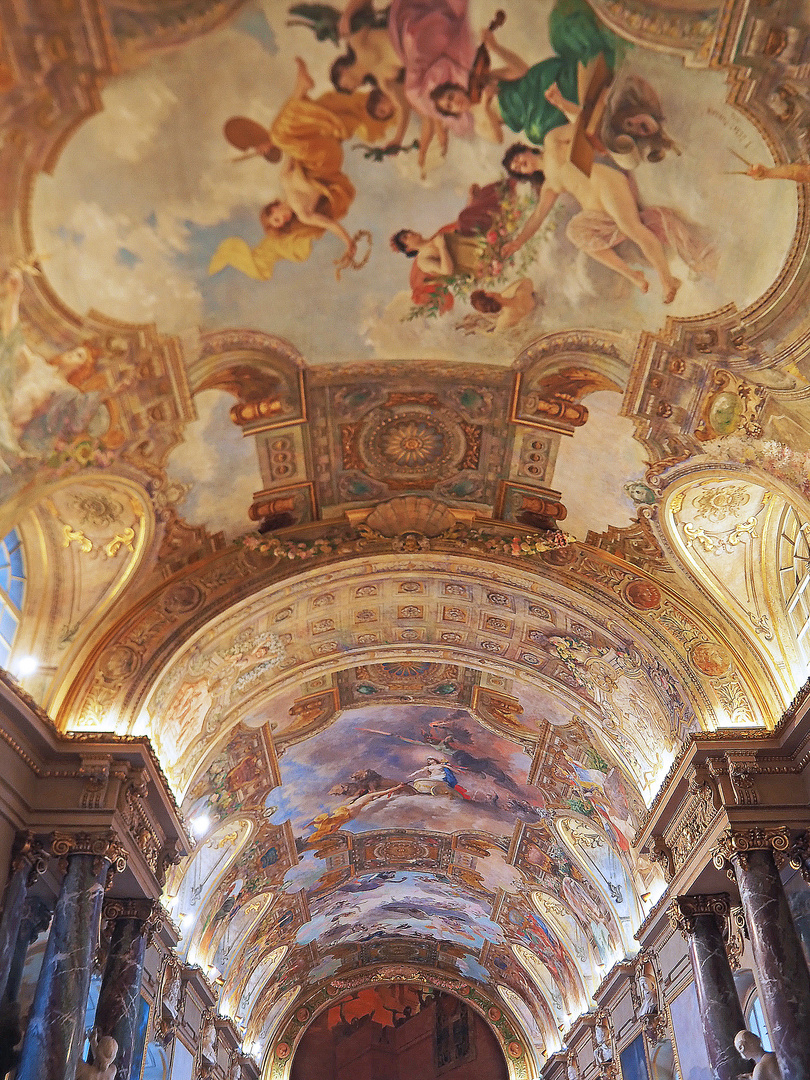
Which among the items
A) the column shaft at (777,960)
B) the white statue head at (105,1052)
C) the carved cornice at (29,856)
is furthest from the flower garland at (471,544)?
the white statue head at (105,1052)

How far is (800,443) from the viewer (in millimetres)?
12086

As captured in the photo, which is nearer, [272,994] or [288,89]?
[288,89]

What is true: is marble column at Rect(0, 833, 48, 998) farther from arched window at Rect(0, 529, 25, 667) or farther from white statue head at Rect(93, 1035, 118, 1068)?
arched window at Rect(0, 529, 25, 667)

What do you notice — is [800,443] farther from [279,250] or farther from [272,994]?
[272,994]

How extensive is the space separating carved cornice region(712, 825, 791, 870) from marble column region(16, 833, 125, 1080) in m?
8.67

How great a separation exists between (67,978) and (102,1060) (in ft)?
5.22

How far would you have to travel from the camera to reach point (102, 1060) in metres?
12.5

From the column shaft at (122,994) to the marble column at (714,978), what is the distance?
8.60m

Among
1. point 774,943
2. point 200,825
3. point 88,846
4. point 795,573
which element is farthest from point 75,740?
point 795,573

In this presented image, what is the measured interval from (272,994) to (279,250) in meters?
27.5

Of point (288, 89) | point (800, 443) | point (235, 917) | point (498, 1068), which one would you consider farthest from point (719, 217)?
point (498, 1068)

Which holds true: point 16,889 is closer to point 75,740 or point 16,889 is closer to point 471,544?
point 75,740

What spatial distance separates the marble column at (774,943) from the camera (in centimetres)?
1127

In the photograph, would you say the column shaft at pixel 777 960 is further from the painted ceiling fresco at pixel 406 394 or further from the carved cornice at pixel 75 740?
the carved cornice at pixel 75 740
